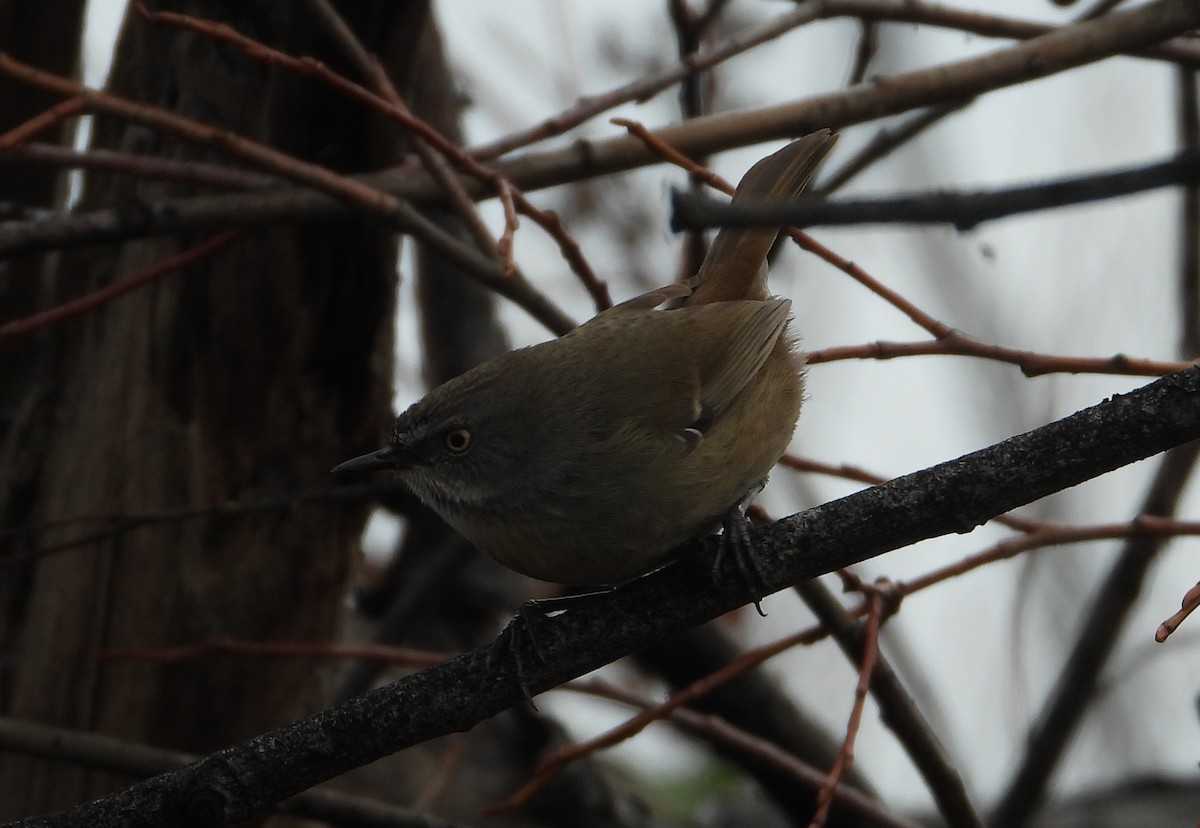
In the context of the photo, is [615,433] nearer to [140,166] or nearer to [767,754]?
[767,754]

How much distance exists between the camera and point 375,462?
11.1ft

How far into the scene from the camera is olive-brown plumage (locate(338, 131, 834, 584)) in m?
3.13

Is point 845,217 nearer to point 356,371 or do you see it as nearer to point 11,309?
point 356,371

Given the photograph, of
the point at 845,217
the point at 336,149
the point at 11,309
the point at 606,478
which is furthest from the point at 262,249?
the point at 845,217

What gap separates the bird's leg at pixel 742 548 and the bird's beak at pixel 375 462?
93cm

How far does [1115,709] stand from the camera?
841 cm

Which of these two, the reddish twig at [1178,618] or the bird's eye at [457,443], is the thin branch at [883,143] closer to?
the bird's eye at [457,443]

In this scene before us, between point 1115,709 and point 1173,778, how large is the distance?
8.42ft

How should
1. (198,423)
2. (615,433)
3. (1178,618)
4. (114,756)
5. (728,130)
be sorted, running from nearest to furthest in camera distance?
(1178,618) → (114,756) → (615,433) → (728,130) → (198,423)

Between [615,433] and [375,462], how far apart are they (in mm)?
663

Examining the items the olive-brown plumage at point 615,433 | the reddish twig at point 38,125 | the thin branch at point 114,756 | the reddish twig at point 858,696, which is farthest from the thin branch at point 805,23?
the thin branch at point 114,756

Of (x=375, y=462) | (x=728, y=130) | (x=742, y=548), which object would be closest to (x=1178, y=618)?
(x=742, y=548)

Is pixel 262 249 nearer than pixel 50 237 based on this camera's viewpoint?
No

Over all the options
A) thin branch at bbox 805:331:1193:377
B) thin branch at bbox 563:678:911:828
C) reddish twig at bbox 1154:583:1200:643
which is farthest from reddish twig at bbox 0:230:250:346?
reddish twig at bbox 1154:583:1200:643
